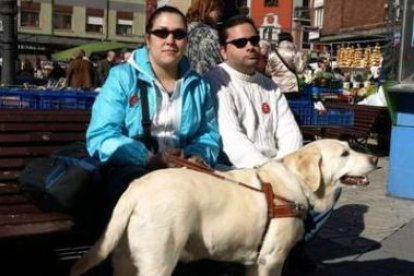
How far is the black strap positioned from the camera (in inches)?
162

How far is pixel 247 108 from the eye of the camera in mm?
4699

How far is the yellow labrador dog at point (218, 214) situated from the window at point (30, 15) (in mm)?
54924

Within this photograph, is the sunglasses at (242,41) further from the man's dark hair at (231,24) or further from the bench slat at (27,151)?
the bench slat at (27,151)

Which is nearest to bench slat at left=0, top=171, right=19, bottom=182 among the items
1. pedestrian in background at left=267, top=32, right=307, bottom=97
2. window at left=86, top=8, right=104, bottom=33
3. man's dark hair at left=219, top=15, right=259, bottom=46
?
man's dark hair at left=219, top=15, right=259, bottom=46

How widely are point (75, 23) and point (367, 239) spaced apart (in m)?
54.9

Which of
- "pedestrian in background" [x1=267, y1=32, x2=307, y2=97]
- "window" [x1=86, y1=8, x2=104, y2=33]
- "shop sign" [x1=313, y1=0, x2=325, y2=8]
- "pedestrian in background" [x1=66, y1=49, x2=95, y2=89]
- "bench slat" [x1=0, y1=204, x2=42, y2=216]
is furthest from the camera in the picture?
"shop sign" [x1=313, y1=0, x2=325, y2=8]

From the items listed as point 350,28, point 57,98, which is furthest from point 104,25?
point 57,98

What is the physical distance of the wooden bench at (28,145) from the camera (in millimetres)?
3974

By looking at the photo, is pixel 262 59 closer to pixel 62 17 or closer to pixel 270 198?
pixel 270 198

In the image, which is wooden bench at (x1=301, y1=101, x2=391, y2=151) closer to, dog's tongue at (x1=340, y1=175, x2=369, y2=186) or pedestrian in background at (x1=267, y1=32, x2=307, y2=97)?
pedestrian in background at (x1=267, y1=32, x2=307, y2=97)

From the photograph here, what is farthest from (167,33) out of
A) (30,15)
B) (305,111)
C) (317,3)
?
(317,3)

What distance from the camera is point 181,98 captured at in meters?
4.25

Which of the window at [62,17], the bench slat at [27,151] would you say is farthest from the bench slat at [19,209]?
the window at [62,17]

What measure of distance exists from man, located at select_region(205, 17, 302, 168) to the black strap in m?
0.60
